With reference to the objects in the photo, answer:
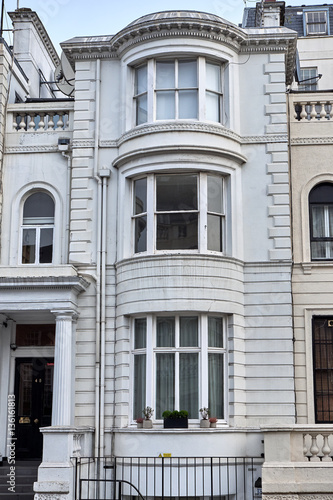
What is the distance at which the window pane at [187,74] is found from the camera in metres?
18.8

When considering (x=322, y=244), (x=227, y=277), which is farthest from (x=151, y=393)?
(x=322, y=244)

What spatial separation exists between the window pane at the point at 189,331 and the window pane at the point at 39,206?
4.84 m

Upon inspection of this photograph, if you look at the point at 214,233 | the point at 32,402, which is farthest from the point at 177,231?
the point at 32,402

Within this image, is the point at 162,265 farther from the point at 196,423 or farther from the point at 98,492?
the point at 98,492

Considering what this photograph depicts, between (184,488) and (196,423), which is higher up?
(196,423)

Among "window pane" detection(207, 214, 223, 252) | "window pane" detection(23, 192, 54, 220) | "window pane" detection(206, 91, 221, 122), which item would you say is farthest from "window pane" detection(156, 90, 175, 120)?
"window pane" detection(23, 192, 54, 220)

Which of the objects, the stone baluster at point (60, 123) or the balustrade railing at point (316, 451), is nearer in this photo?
the balustrade railing at point (316, 451)

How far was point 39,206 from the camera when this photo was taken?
19500 millimetres

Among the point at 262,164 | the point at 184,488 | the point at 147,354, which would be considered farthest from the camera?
the point at 262,164

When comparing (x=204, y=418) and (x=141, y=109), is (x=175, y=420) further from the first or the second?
(x=141, y=109)

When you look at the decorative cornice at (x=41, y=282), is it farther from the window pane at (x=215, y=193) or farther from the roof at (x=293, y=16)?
the roof at (x=293, y=16)

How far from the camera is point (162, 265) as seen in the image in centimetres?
1747

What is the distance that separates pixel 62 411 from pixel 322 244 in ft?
25.6

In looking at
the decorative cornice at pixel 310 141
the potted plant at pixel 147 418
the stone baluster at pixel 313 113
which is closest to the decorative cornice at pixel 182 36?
the stone baluster at pixel 313 113
